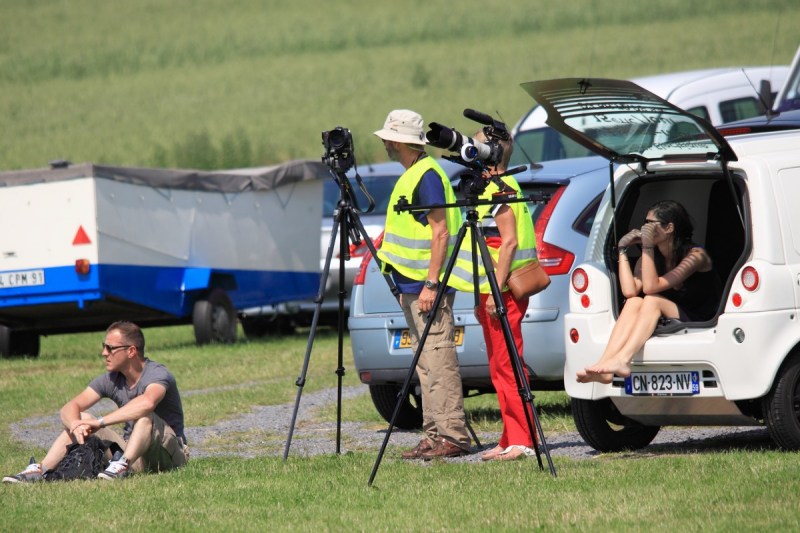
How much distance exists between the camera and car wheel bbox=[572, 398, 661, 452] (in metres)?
9.27

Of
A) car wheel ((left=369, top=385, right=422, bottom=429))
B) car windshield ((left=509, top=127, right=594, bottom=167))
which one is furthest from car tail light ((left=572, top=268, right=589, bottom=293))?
car windshield ((left=509, top=127, right=594, bottom=167))

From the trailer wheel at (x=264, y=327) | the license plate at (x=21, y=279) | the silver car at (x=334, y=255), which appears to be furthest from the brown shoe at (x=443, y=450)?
the trailer wheel at (x=264, y=327)

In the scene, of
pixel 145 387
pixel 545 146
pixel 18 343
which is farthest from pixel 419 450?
pixel 18 343

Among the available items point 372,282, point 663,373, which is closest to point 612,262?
point 663,373

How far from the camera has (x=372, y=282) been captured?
1110 centimetres

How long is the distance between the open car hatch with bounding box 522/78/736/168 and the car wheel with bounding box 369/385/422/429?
10.0ft

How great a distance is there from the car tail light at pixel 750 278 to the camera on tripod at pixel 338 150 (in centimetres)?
259

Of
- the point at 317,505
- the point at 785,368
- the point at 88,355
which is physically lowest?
the point at 88,355

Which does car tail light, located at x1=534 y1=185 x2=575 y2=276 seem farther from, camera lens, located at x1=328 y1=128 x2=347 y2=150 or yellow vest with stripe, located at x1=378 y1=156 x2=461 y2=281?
camera lens, located at x1=328 y1=128 x2=347 y2=150

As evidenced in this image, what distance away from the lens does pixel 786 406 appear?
8.49m

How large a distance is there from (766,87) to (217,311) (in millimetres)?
8205

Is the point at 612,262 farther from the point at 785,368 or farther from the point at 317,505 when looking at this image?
the point at 317,505

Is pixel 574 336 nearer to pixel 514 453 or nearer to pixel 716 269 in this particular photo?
pixel 514 453

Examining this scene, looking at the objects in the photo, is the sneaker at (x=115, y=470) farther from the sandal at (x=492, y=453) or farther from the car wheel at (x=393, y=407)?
the car wheel at (x=393, y=407)
